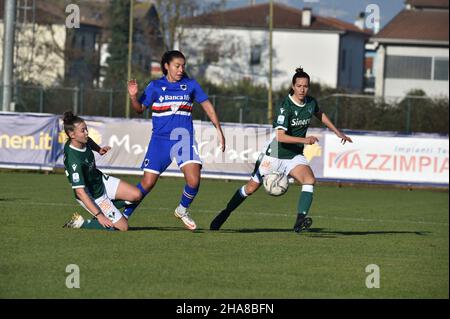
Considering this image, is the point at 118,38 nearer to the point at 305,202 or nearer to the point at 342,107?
the point at 342,107

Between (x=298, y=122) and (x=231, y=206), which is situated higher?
(x=298, y=122)

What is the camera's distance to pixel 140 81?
178 feet

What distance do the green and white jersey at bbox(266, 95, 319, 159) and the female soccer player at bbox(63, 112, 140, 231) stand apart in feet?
5.90

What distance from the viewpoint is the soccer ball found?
13.4 metres

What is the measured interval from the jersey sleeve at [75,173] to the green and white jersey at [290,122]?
2.39 meters

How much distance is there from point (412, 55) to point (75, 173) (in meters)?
50.8

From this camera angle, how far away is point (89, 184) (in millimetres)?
12883

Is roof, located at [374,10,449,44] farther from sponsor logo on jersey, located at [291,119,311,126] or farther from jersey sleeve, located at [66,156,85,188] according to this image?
jersey sleeve, located at [66,156,85,188]

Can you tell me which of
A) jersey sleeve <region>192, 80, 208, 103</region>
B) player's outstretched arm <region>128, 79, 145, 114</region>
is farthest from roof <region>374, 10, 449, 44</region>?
player's outstretched arm <region>128, 79, 145, 114</region>

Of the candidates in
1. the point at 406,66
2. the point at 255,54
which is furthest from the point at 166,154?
the point at 255,54

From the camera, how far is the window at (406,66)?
202 ft

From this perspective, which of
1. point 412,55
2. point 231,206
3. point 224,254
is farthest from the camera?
point 412,55

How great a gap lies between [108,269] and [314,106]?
191 inches
